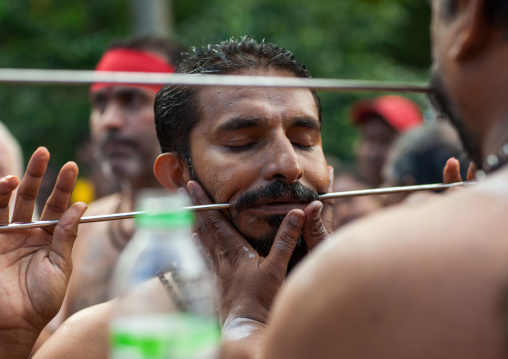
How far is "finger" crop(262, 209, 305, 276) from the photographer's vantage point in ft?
6.18

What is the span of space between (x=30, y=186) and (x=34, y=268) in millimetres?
222

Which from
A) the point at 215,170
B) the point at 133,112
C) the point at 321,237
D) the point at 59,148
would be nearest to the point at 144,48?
the point at 133,112

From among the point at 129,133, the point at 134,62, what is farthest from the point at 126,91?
the point at 134,62

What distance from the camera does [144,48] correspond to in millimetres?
4180

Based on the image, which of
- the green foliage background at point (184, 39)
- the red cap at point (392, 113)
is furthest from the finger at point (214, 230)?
the green foliage background at point (184, 39)

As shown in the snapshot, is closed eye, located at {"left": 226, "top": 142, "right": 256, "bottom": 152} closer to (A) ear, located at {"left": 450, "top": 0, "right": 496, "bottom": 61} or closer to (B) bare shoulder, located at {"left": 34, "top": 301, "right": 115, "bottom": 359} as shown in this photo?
(B) bare shoulder, located at {"left": 34, "top": 301, "right": 115, "bottom": 359}

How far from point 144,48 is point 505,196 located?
133 inches

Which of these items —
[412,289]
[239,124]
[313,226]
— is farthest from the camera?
[239,124]

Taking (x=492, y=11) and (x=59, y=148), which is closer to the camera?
(x=492, y=11)

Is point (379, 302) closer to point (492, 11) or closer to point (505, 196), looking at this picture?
point (505, 196)

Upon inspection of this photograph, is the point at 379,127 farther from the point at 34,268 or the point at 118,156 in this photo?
the point at 34,268

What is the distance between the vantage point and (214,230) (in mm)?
2053

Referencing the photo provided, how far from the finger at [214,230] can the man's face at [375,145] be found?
3709 millimetres

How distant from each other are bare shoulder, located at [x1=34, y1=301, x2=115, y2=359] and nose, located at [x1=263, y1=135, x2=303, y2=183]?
2.15 feet
